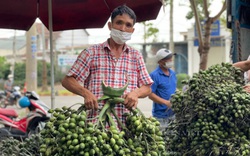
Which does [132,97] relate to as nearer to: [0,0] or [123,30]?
[123,30]

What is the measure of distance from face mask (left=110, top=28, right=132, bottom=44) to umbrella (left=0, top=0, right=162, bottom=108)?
88 centimetres

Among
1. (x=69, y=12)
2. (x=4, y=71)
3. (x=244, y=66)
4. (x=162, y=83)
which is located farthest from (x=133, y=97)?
(x=4, y=71)

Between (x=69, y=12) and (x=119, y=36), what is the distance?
1.33 meters

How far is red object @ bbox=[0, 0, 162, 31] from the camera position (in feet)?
12.6

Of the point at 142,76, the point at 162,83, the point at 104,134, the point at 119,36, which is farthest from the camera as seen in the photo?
the point at 162,83

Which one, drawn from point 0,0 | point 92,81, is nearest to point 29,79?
point 0,0

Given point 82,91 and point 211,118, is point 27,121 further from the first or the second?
point 211,118

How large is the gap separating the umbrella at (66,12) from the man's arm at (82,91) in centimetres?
99

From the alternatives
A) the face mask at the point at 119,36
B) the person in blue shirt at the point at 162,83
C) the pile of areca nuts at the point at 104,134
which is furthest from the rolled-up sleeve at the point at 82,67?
the person in blue shirt at the point at 162,83

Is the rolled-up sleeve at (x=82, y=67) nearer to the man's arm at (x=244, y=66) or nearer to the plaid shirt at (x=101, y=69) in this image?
the plaid shirt at (x=101, y=69)

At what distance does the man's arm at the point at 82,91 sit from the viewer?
105 inches

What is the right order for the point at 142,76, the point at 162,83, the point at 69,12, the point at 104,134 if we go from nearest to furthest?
the point at 104,134
the point at 142,76
the point at 69,12
the point at 162,83

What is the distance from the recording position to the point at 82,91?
2803 mm

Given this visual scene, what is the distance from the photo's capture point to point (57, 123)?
2.52 m
